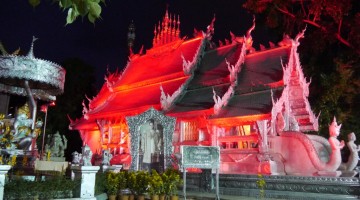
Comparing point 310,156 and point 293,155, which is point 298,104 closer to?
point 293,155

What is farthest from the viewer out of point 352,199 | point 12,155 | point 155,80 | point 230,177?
point 155,80

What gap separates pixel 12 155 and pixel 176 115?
939cm

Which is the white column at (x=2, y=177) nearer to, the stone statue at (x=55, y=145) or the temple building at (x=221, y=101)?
the temple building at (x=221, y=101)

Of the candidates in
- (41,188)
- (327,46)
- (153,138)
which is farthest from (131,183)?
(327,46)

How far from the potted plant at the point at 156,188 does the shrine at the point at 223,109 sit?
18.9 ft

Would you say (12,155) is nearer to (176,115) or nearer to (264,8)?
(176,115)

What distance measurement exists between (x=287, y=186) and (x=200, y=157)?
121 inches

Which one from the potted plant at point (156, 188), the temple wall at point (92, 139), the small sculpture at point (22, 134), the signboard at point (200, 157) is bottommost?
the potted plant at point (156, 188)

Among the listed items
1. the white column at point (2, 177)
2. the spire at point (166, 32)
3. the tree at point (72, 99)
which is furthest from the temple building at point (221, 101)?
the tree at point (72, 99)

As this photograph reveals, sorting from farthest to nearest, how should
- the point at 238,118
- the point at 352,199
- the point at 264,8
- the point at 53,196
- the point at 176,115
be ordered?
the point at 264,8 < the point at 176,115 < the point at 238,118 < the point at 352,199 < the point at 53,196

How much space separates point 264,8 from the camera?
27.5 m

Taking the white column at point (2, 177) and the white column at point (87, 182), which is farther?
the white column at point (87, 182)

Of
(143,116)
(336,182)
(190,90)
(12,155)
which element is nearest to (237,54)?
(190,90)

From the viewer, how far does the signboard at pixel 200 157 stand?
1091cm
